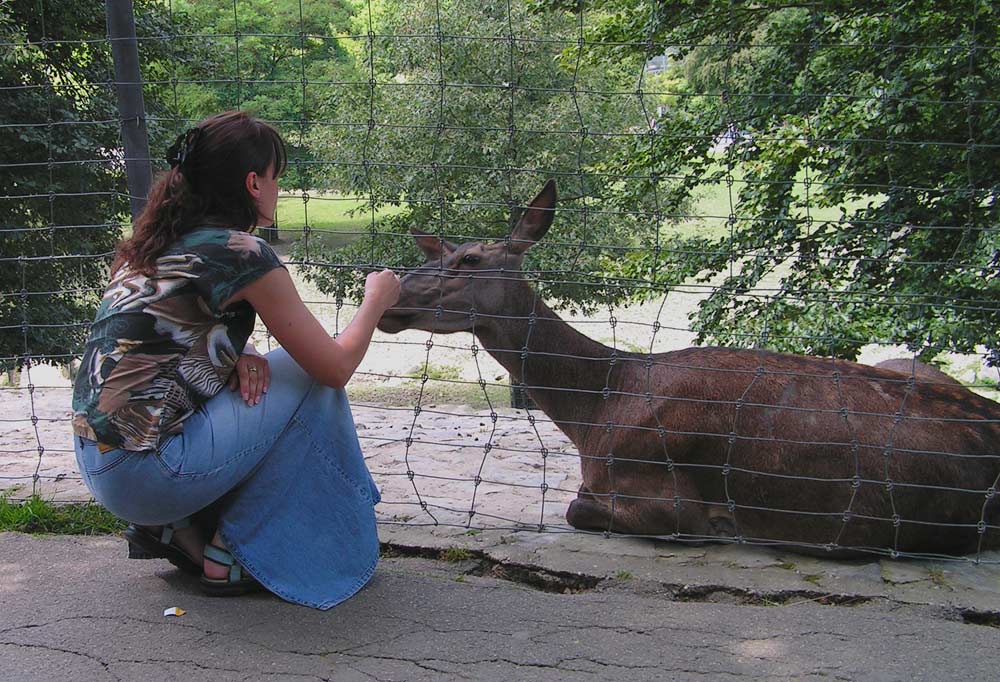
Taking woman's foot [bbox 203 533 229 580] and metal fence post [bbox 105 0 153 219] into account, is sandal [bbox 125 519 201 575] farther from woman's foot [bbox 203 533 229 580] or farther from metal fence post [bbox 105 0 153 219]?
metal fence post [bbox 105 0 153 219]

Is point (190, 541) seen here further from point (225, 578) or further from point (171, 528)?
point (225, 578)

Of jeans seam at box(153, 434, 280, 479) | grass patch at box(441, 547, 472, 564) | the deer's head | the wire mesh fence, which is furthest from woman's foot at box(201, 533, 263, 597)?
the deer's head

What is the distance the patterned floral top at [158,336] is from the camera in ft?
11.2

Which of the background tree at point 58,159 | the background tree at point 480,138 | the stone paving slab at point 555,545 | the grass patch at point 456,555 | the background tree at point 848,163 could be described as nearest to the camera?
the stone paving slab at point 555,545

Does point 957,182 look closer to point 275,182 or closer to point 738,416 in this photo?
point 738,416

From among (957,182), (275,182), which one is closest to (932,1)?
(957,182)

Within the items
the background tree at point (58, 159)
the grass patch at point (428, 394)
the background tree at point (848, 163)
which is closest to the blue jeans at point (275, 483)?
the background tree at point (848, 163)

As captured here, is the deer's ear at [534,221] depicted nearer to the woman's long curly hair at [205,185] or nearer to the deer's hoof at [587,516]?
the deer's hoof at [587,516]

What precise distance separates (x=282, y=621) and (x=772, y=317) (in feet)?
11.8

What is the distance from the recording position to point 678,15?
6418mm

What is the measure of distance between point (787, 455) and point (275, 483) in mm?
2340

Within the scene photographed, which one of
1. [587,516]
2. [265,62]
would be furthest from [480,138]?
[587,516]

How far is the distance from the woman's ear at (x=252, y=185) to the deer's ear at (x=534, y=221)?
1.84m

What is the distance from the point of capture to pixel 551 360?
5.38 meters
